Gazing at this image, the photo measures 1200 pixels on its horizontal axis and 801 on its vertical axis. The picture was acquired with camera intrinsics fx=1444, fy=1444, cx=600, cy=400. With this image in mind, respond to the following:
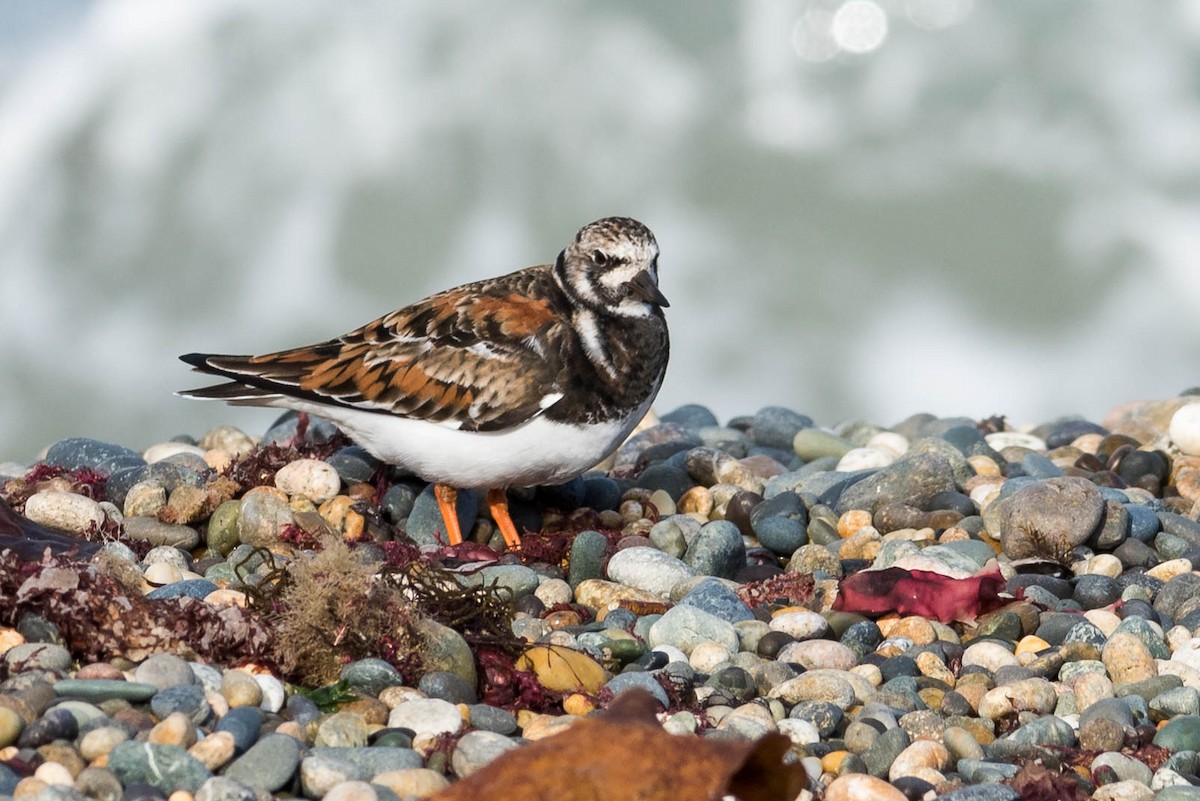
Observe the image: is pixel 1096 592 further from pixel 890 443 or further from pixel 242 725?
pixel 242 725

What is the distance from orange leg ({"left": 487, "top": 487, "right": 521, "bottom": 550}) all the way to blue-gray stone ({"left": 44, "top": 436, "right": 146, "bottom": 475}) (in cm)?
196

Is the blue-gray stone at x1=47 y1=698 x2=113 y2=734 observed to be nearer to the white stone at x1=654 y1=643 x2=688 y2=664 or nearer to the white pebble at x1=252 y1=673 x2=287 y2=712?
the white pebble at x1=252 y1=673 x2=287 y2=712

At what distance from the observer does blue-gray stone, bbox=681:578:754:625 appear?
5859mm

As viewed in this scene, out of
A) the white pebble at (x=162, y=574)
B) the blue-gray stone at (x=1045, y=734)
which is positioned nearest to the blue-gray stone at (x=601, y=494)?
the white pebble at (x=162, y=574)

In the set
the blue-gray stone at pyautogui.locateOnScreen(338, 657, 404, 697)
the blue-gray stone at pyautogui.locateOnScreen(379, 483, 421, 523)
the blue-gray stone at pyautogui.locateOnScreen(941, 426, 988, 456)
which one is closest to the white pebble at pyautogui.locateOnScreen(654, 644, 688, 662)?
the blue-gray stone at pyautogui.locateOnScreen(338, 657, 404, 697)

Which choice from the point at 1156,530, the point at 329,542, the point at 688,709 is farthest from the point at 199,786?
the point at 1156,530

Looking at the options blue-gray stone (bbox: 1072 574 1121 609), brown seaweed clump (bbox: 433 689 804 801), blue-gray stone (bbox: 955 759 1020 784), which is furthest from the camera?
blue-gray stone (bbox: 1072 574 1121 609)

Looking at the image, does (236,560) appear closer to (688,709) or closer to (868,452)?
(688,709)

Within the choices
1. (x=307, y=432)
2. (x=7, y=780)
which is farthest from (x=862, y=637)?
(x=307, y=432)

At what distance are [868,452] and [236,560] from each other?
3.90 meters

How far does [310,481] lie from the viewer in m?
7.08

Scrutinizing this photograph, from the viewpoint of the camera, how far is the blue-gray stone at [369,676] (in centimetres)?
470

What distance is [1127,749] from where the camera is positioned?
4824mm

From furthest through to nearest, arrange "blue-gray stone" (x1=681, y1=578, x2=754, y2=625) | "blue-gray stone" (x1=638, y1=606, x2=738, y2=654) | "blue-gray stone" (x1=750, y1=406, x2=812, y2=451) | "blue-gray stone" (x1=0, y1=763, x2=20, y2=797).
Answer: "blue-gray stone" (x1=750, y1=406, x2=812, y2=451)
"blue-gray stone" (x1=681, y1=578, x2=754, y2=625)
"blue-gray stone" (x1=638, y1=606, x2=738, y2=654)
"blue-gray stone" (x1=0, y1=763, x2=20, y2=797)
